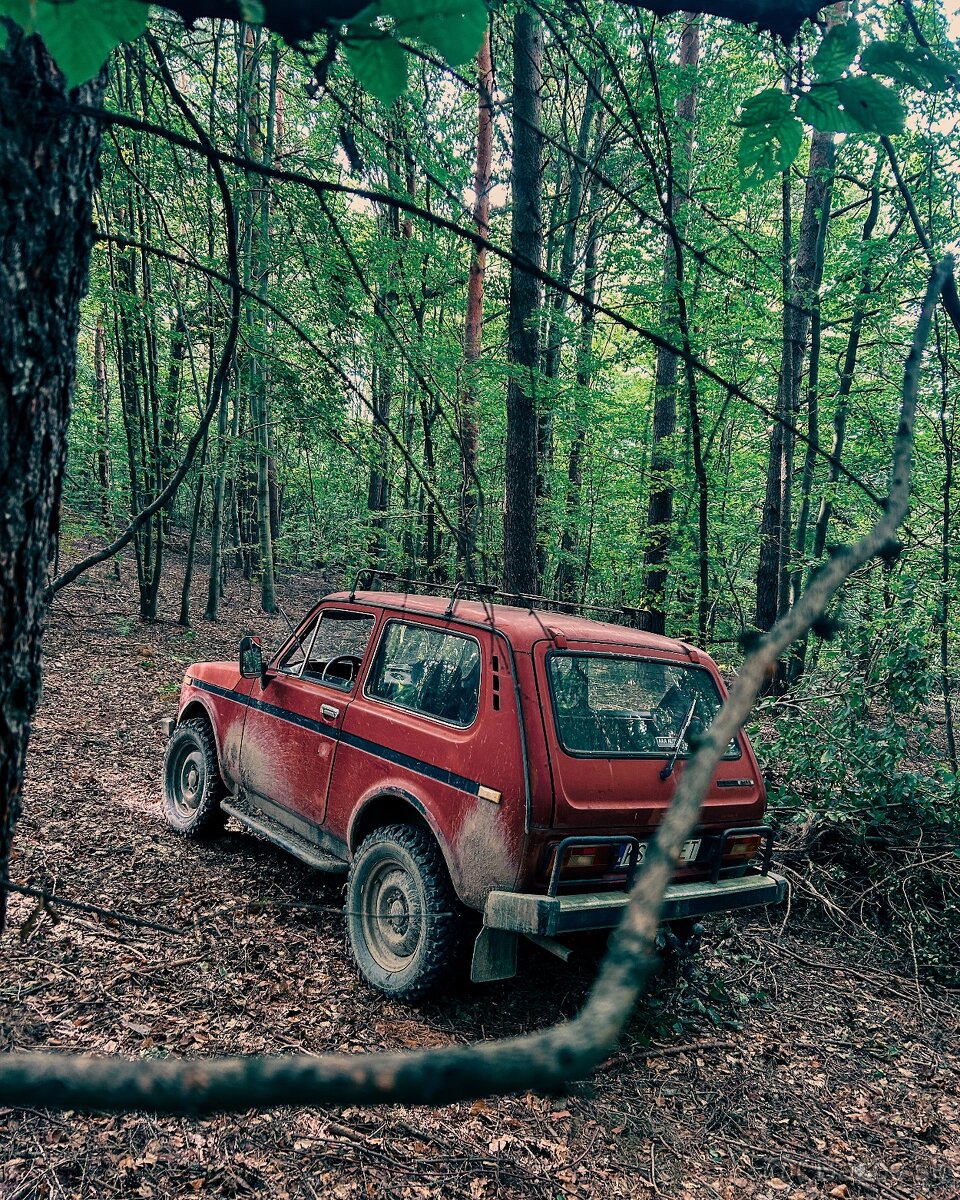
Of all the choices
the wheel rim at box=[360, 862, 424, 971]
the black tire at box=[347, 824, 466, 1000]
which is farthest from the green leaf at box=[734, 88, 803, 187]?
the wheel rim at box=[360, 862, 424, 971]

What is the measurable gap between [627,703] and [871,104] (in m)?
3.14

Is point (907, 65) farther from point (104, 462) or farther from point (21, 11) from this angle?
point (104, 462)

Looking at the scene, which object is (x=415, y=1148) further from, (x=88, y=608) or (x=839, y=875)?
(x=88, y=608)

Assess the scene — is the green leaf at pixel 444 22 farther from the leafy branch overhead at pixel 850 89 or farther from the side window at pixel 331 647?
the side window at pixel 331 647

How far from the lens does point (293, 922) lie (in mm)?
4609

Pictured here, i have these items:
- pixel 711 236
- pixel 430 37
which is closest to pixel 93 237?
pixel 430 37

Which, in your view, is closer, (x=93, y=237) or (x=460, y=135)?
(x=93, y=237)

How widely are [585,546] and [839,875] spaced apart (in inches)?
511

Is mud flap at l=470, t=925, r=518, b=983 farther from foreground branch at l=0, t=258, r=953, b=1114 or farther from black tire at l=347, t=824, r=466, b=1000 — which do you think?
foreground branch at l=0, t=258, r=953, b=1114

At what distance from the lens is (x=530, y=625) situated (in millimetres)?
4016

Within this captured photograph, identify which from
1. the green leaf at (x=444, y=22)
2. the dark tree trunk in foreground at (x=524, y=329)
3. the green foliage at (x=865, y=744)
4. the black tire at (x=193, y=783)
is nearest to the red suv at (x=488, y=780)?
the black tire at (x=193, y=783)

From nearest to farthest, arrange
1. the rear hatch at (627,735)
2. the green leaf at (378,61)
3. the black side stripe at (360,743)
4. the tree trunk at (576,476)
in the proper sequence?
the green leaf at (378,61) < the rear hatch at (627,735) < the black side stripe at (360,743) < the tree trunk at (576,476)

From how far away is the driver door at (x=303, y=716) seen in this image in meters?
4.70

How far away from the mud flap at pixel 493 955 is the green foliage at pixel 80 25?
3430 mm
